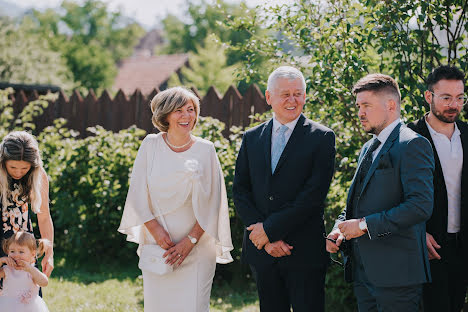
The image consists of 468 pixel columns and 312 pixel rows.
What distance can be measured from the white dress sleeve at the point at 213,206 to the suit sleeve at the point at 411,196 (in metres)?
1.24

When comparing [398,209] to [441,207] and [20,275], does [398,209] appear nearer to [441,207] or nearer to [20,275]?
[441,207]

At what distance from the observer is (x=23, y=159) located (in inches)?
135

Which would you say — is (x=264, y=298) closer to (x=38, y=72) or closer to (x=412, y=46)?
(x=412, y=46)

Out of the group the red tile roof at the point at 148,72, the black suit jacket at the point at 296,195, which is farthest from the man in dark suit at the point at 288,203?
the red tile roof at the point at 148,72

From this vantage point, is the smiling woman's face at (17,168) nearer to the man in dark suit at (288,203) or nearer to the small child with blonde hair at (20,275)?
the small child with blonde hair at (20,275)

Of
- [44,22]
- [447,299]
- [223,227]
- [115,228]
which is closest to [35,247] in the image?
[223,227]

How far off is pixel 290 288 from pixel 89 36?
47.6m

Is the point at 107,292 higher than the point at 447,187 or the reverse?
the reverse

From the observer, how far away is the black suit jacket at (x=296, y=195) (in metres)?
3.35

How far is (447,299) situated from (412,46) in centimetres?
200

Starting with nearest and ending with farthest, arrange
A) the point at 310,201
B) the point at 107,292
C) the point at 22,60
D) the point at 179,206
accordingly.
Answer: the point at 310,201 → the point at 179,206 → the point at 107,292 → the point at 22,60

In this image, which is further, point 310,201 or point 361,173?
point 310,201

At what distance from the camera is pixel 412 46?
4297 mm

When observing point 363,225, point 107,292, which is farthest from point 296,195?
point 107,292
